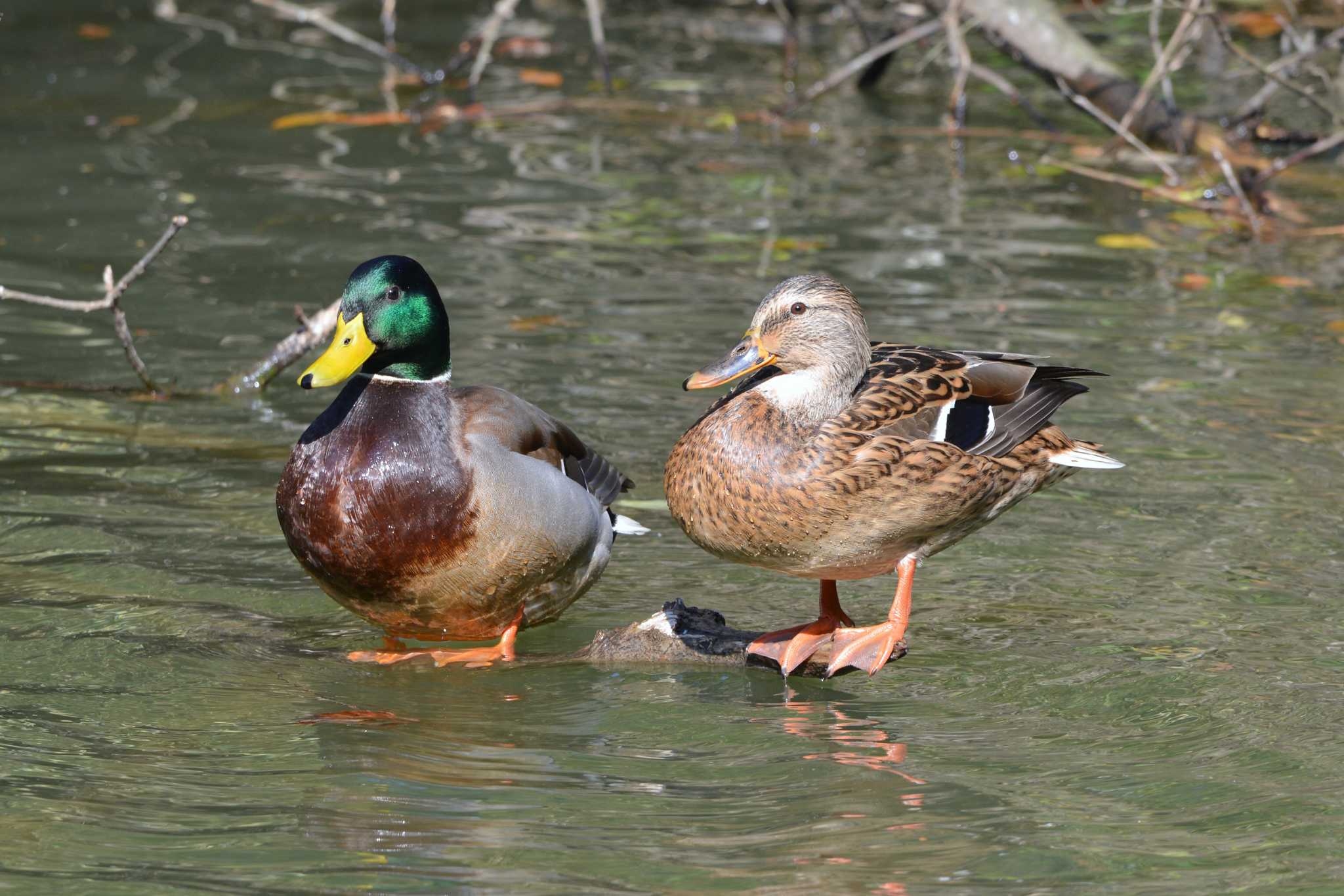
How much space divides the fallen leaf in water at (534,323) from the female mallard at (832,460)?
304cm

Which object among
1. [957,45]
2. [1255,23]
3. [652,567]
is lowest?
[652,567]

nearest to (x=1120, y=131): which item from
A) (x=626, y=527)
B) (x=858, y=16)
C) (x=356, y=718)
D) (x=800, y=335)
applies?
(x=858, y=16)

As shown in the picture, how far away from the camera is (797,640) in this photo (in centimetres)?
473

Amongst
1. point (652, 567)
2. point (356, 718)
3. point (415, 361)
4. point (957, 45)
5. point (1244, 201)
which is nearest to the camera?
point (356, 718)

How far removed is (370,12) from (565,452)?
35.5ft

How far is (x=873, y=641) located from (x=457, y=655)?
1212 millimetres

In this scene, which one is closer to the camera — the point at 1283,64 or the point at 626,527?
the point at 626,527

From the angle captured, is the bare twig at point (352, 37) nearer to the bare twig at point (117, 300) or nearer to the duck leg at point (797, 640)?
the bare twig at point (117, 300)

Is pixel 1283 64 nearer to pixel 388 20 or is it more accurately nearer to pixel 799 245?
pixel 799 245

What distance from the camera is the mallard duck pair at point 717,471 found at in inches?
180

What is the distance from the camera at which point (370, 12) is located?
49.7 feet

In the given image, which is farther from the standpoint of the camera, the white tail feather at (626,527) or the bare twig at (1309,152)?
A: the bare twig at (1309,152)

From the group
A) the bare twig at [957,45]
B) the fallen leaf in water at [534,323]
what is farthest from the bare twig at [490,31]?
the fallen leaf in water at [534,323]

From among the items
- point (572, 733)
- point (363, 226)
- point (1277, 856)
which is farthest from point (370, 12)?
point (1277, 856)
